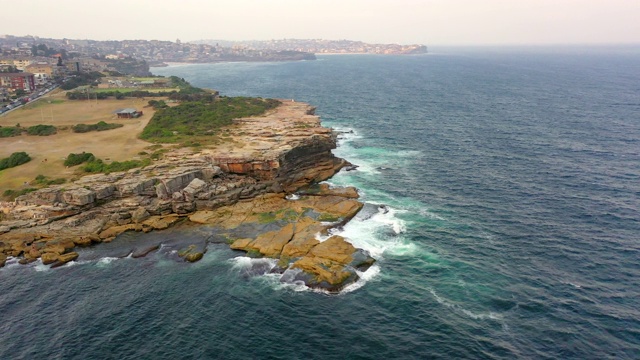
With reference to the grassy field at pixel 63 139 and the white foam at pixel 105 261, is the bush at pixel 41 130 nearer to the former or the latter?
the grassy field at pixel 63 139

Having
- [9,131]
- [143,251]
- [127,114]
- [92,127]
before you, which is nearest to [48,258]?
[143,251]

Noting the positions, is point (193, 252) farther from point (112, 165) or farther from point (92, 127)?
point (92, 127)

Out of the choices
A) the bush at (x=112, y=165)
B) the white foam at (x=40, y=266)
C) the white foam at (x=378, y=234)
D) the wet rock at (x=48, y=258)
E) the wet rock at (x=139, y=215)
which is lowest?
the white foam at (x=40, y=266)

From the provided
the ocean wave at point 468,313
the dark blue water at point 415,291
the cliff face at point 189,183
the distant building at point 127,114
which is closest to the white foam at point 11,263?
the dark blue water at point 415,291

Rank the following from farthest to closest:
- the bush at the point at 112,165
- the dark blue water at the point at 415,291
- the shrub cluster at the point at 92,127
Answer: the shrub cluster at the point at 92,127, the bush at the point at 112,165, the dark blue water at the point at 415,291

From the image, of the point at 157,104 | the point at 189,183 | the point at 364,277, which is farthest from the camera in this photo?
the point at 157,104

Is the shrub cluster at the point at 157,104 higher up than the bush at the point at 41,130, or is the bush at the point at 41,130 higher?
the shrub cluster at the point at 157,104

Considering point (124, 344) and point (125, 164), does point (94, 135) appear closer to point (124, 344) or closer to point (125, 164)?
point (125, 164)

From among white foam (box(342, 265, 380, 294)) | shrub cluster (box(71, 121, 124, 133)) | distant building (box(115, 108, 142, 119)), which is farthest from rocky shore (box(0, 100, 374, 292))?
distant building (box(115, 108, 142, 119))
